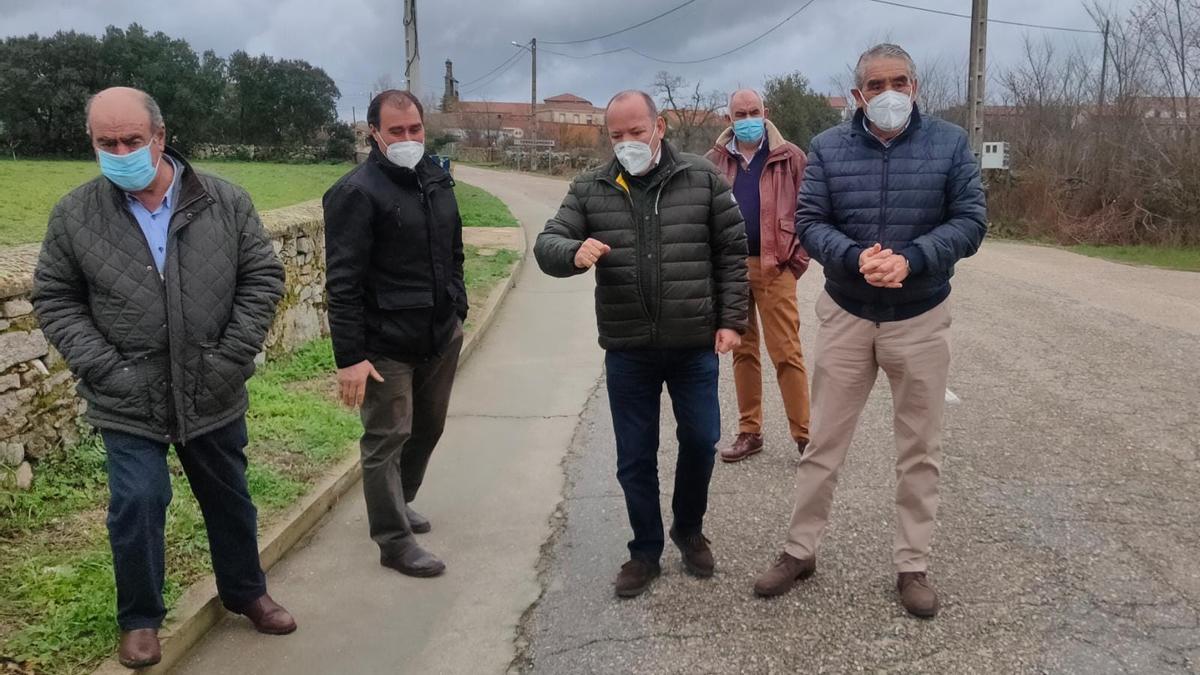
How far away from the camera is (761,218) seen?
4.94 m

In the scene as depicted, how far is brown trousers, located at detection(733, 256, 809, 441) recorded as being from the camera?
5.05 meters

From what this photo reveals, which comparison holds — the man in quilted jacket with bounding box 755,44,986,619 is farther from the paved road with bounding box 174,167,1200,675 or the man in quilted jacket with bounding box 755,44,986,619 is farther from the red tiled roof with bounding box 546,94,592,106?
the red tiled roof with bounding box 546,94,592,106

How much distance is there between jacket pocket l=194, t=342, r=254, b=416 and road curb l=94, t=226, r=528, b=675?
85 centimetres

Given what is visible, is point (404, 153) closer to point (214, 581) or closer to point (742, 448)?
point (214, 581)

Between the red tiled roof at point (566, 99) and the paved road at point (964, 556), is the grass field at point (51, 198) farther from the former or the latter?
the red tiled roof at point (566, 99)

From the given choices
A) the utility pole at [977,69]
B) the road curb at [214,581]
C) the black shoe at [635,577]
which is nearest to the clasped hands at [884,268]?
the black shoe at [635,577]

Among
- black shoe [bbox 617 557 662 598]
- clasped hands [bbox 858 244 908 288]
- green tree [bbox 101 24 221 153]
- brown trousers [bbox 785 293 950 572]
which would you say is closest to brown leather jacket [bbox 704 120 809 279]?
brown trousers [bbox 785 293 950 572]

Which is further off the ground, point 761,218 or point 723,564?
point 761,218

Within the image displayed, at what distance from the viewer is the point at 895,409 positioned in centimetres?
360

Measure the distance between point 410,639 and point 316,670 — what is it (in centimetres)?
38

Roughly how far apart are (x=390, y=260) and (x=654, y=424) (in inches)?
50.2

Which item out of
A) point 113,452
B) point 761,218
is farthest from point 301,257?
point 113,452

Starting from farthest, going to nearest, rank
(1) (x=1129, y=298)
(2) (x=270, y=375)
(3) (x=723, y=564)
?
1. (1) (x=1129, y=298)
2. (2) (x=270, y=375)
3. (3) (x=723, y=564)

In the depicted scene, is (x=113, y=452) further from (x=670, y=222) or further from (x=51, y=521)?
(x=670, y=222)
